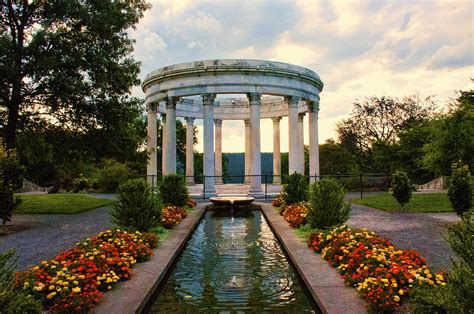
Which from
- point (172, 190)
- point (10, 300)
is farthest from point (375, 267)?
point (172, 190)

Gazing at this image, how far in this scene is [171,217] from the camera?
18781mm

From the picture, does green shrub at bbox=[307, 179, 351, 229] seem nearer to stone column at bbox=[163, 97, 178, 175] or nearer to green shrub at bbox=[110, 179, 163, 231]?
green shrub at bbox=[110, 179, 163, 231]

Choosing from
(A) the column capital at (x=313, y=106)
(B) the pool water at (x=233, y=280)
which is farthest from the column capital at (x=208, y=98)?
(B) the pool water at (x=233, y=280)

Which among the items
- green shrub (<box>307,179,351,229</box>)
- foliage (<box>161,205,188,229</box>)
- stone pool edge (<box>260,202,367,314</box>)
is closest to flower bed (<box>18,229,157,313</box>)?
stone pool edge (<box>260,202,367,314</box>)

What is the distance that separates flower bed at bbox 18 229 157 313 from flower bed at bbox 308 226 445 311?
5.28m

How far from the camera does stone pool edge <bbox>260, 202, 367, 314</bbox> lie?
7.45 m

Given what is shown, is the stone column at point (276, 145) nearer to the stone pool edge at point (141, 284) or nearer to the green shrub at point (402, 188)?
the green shrub at point (402, 188)

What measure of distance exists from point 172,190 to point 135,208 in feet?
31.8

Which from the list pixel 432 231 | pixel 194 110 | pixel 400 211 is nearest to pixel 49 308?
pixel 432 231

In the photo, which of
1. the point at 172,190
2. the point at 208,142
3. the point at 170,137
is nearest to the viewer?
the point at 172,190

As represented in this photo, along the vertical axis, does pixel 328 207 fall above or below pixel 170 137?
below

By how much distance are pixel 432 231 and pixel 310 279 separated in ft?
31.4

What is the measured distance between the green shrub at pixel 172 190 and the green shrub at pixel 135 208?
904 centimetres

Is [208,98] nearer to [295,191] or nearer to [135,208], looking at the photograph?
[295,191]
